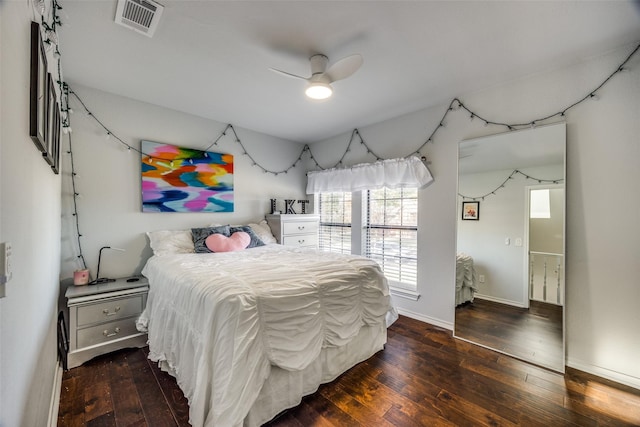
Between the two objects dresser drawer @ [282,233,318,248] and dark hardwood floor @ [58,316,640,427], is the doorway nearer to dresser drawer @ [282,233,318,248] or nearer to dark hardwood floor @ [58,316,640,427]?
dark hardwood floor @ [58,316,640,427]

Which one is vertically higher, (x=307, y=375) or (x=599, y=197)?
(x=599, y=197)

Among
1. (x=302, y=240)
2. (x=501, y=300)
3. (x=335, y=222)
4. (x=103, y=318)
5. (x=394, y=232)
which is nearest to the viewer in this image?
(x=103, y=318)

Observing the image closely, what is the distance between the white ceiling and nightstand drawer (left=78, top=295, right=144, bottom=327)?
6.87ft

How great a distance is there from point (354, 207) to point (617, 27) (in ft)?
9.56

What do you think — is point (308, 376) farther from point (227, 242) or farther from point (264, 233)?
point (264, 233)

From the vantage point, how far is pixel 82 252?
2.65m

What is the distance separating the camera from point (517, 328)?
2535 millimetres

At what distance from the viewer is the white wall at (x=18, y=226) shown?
678 mm

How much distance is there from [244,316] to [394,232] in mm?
2566

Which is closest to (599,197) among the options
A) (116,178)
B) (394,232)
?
(394,232)

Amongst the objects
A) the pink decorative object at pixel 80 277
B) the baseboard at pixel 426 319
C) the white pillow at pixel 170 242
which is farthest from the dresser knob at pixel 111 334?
the baseboard at pixel 426 319

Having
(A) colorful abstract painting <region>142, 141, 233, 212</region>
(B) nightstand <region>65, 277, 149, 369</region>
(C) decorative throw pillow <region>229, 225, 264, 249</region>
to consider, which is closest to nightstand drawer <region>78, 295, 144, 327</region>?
(B) nightstand <region>65, 277, 149, 369</region>

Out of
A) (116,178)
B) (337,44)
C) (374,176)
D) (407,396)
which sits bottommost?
(407,396)

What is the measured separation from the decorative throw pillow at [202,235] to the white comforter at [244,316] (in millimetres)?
377
